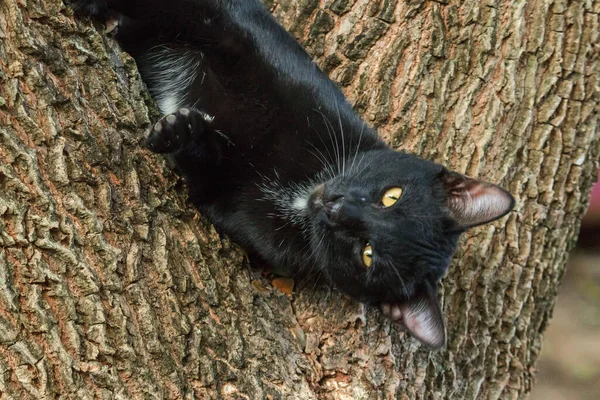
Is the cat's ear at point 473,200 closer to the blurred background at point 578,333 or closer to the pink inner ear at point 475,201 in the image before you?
the pink inner ear at point 475,201

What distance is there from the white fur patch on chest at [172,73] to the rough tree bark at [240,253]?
38cm

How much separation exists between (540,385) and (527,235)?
3.41 m

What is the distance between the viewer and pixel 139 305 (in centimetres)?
171

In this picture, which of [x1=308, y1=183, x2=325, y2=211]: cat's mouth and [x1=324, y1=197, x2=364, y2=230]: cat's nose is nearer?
[x1=324, y1=197, x2=364, y2=230]: cat's nose

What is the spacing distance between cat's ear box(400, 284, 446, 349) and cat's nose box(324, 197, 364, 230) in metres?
0.30

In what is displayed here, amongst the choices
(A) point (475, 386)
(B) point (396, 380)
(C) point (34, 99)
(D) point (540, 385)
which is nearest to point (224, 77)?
(C) point (34, 99)

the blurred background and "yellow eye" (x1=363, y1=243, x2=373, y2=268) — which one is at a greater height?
"yellow eye" (x1=363, y1=243, x2=373, y2=268)

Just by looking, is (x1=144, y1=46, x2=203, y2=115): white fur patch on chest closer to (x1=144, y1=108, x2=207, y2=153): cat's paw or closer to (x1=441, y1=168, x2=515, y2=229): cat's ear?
(x1=144, y1=108, x2=207, y2=153): cat's paw

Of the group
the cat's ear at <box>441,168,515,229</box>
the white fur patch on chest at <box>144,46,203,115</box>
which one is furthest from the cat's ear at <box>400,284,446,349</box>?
the white fur patch on chest at <box>144,46,203,115</box>

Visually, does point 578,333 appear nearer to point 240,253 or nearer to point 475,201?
point 475,201

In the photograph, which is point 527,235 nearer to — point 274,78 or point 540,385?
point 274,78

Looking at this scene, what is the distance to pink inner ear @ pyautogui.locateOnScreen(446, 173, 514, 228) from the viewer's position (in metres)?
1.99

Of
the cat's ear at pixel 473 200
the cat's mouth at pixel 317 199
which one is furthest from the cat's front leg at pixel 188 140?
the cat's ear at pixel 473 200

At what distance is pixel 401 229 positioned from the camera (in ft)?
6.71
